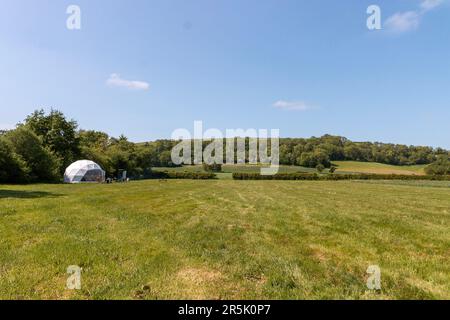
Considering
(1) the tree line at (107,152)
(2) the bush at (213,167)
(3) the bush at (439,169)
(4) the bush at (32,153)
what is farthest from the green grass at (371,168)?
(4) the bush at (32,153)

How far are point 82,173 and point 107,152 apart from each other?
25.4 meters

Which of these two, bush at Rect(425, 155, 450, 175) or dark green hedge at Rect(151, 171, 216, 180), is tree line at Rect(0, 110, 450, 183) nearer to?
bush at Rect(425, 155, 450, 175)

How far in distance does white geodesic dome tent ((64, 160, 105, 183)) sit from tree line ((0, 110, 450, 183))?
1.89 m

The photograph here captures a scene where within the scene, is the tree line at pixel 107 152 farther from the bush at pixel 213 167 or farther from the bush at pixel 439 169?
the bush at pixel 213 167

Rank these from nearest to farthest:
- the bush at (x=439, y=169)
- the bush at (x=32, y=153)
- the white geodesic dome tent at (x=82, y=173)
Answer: the bush at (x=32, y=153), the white geodesic dome tent at (x=82, y=173), the bush at (x=439, y=169)

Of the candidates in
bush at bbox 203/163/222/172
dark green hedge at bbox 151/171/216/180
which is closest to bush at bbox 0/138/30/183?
dark green hedge at bbox 151/171/216/180

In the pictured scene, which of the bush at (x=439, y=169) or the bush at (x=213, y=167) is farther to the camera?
the bush at (x=213, y=167)

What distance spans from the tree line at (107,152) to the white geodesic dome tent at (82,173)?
1.89 m

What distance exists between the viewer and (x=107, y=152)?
256 feet

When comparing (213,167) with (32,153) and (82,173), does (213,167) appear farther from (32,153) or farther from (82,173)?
(32,153)

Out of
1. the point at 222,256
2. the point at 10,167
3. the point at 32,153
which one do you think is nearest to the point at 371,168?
the point at 32,153

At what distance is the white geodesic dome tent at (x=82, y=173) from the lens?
53406 mm

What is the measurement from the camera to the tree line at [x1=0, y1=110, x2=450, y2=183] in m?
45.3
